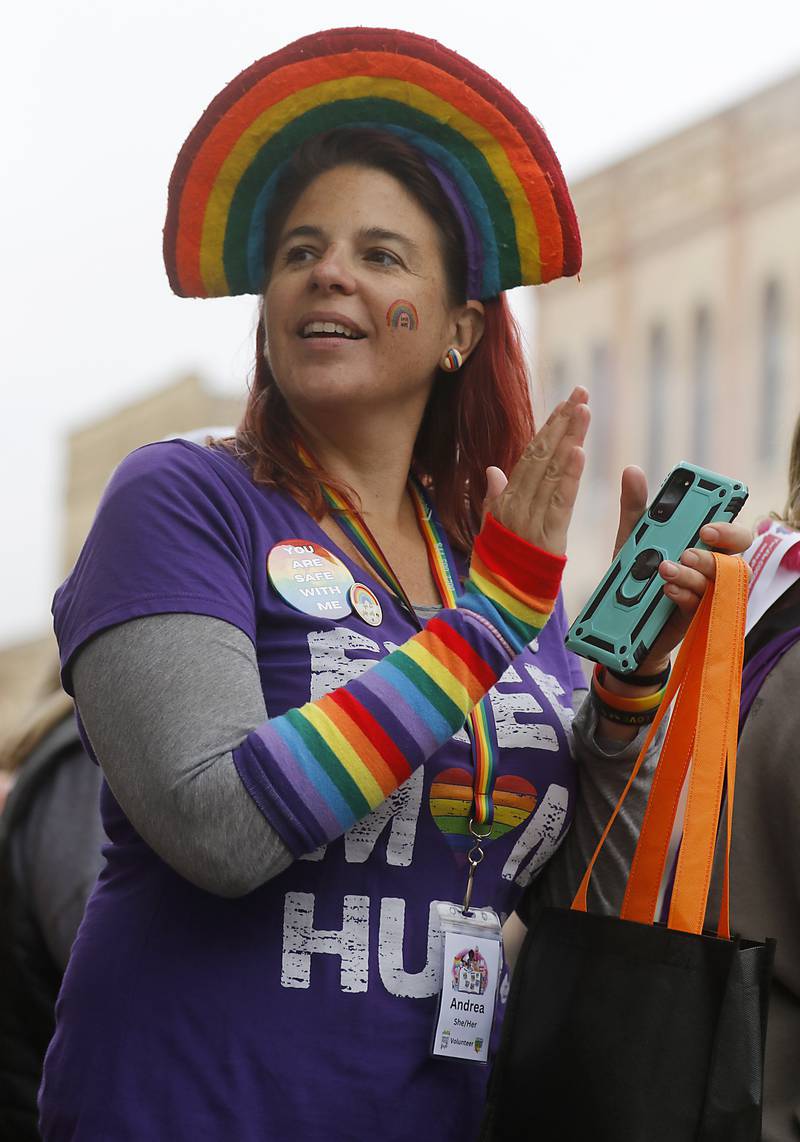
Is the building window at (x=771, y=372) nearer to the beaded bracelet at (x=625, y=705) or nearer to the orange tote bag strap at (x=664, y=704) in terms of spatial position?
the beaded bracelet at (x=625, y=705)

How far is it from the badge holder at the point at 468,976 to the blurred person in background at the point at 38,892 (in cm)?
113

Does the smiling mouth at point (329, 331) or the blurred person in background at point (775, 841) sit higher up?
the smiling mouth at point (329, 331)

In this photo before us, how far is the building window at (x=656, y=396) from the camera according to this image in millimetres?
22250

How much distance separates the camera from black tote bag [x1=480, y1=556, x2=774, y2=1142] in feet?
5.43

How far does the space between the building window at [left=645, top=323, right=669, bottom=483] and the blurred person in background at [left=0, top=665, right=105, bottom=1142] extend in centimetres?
1918

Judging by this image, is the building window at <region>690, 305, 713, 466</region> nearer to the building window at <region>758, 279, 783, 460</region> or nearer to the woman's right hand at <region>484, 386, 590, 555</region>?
the building window at <region>758, 279, 783, 460</region>

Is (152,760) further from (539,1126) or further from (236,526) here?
(539,1126)

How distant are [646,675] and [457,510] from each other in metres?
0.45

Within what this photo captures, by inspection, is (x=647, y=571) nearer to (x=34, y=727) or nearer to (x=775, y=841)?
(x=775, y=841)

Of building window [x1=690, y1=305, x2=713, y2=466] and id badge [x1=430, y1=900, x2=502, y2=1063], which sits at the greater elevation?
id badge [x1=430, y1=900, x2=502, y2=1063]

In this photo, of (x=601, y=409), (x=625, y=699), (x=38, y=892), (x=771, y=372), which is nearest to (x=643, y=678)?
(x=625, y=699)

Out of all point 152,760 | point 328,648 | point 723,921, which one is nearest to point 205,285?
point 328,648

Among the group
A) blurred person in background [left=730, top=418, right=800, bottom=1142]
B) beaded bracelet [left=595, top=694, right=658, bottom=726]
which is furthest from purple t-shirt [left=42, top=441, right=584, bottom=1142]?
blurred person in background [left=730, top=418, right=800, bottom=1142]

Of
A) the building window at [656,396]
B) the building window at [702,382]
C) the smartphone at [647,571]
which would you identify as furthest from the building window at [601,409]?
the smartphone at [647,571]
